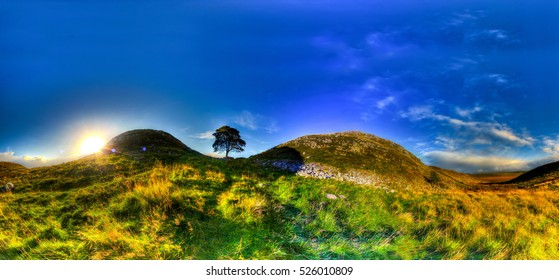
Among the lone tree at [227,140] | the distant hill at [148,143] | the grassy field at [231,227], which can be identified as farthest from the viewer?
the lone tree at [227,140]

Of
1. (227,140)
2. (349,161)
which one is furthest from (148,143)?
(349,161)

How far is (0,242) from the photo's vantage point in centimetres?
515

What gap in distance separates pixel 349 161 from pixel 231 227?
28.4 metres

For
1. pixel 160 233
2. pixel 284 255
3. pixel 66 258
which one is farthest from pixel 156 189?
pixel 284 255

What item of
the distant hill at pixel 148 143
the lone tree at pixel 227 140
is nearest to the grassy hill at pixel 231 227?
the distant hill at pixel 148 143

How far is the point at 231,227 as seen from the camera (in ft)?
16.9

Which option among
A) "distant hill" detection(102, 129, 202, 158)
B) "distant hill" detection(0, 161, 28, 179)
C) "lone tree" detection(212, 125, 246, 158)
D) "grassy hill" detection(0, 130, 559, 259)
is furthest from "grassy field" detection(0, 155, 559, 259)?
"lone tree" detection(212, 125, 246, 158)

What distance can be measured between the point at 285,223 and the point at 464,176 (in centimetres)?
5090

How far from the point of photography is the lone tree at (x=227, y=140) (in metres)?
23.7

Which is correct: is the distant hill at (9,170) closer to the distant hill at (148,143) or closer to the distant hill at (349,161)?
the distant hill at (148,143)

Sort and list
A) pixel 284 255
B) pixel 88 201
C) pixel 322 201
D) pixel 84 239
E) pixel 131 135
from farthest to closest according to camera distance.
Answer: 1. pixel 131 135
2. pixel 322 201
3. pixel 88 201
4. pixel 84 239
5. pixel 284 255

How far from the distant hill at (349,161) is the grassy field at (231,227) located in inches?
739

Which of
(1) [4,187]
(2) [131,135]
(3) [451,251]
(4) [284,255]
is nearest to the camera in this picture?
(4) [284,255]
